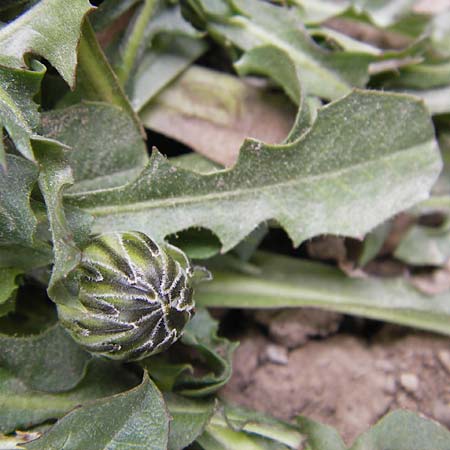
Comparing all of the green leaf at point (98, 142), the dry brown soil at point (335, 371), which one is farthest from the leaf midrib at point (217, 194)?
the dry brown soil at point (335, 371)

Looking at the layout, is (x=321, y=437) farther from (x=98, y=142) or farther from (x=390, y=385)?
(x=98, y=142)

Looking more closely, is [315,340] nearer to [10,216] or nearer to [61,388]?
[61,388]

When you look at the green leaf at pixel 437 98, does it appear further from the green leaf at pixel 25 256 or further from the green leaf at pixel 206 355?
the green leaf at pixel 25 256

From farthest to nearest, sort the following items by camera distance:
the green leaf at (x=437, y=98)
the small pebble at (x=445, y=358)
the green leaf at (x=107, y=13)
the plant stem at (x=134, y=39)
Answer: the green leaf at (x=437, y=98) → the small pebble at (x=445, y=358) → the plant stem at (x=134, y=39) → the green leaf at (x=107, y=13)

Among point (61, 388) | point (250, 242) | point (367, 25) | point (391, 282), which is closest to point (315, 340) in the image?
point (391, 282)

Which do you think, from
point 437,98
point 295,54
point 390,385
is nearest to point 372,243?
point 390,385

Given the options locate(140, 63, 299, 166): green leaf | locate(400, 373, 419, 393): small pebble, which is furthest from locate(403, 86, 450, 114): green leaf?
locate(400, 373, 419, 393): small pebble

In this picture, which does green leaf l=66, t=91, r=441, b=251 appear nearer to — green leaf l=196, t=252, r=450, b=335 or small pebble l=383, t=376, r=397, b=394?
green leaf l=196, t=252, r=450, b=335
